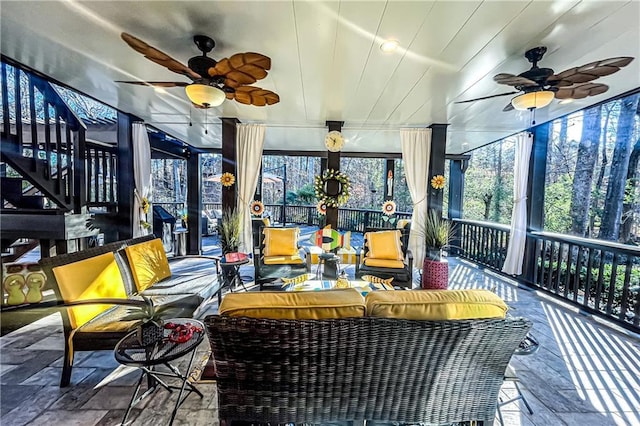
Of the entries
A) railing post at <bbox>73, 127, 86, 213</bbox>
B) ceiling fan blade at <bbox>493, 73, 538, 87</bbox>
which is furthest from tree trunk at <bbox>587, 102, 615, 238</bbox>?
railing post at <bbox>73, 127, 86, 213</bbox>

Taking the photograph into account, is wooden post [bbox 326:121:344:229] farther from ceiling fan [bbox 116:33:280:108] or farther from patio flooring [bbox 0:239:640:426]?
patio flooring [bbox 0:239:640:426]

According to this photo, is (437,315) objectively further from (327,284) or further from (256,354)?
(327,284)

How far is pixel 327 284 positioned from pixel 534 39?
279cm

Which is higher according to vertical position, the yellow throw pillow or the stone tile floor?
the yellow throw pillow

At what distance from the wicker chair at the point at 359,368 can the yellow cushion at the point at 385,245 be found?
266 centimetres

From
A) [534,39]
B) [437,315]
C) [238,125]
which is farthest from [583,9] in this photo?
[238,125]

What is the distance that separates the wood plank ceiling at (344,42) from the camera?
6.34ft

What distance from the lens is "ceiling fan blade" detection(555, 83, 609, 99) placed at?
2.65m

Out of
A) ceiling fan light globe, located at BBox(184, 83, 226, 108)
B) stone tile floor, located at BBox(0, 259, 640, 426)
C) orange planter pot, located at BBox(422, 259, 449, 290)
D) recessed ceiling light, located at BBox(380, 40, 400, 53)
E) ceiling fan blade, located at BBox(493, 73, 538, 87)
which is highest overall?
recessed ceiling light, located at BBox(380, 40, 400, 53)

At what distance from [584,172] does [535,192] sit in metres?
0.86

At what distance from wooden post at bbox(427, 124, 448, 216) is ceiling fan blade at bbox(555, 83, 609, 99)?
2003 mm

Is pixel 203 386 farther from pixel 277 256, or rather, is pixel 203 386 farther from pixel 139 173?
pixel 139 173

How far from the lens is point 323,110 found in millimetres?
4176

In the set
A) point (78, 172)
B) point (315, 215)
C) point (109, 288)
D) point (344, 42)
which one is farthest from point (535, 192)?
point (315, 215)
